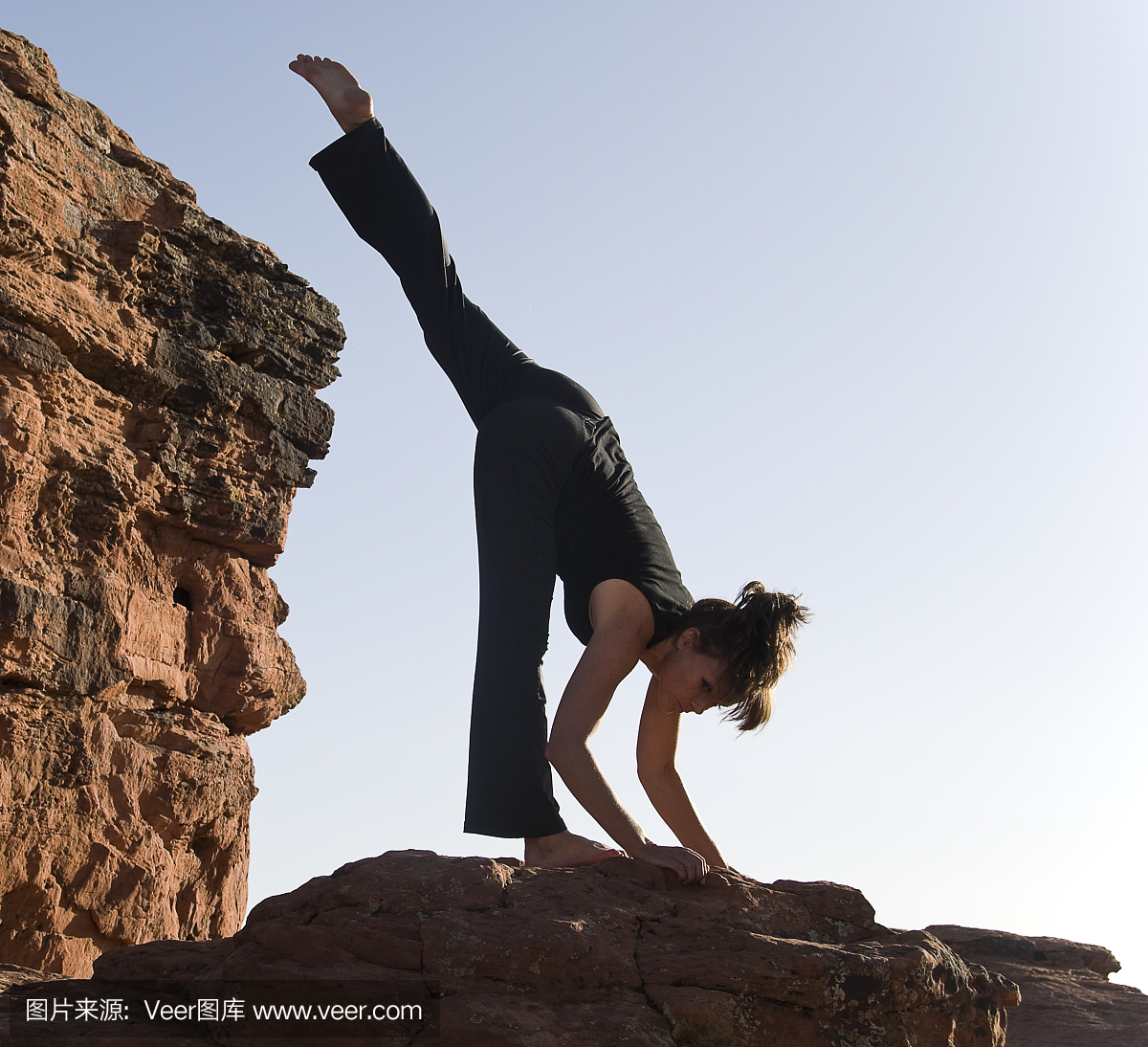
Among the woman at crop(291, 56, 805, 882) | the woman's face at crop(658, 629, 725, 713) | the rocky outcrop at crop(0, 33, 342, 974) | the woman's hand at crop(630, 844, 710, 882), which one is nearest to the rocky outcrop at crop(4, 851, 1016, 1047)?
the woman's hand at crop(630, 844, 710, 882)

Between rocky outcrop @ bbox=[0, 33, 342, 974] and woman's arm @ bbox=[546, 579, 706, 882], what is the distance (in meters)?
1.80

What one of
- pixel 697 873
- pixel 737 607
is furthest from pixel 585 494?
pixel 697 873

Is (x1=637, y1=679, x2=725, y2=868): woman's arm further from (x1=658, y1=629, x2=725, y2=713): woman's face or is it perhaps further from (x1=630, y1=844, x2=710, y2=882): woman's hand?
(x1=630, y1=844, x2=710, y2=882): woman's hand

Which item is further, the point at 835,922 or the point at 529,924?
the point at 835,922

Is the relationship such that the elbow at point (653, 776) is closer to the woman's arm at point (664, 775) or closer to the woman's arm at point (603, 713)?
the woman's arm at point (664, 775)

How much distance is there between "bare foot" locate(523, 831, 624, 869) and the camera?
10.5 ft

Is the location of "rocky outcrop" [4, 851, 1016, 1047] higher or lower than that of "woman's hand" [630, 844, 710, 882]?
lower

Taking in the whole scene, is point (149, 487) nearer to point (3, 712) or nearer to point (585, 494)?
point (3, 712)

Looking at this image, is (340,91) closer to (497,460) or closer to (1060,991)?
(497,460)

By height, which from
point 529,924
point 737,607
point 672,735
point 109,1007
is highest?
point 737,607

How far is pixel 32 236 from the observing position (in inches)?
165

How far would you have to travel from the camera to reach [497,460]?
366cm

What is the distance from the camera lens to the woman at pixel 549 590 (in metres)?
3.28

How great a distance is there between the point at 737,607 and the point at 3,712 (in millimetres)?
2354
